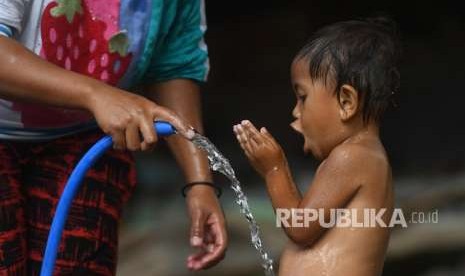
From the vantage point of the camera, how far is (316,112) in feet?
8.24

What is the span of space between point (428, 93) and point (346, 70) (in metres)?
1.60

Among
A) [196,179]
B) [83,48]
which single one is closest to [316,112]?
[196,179]

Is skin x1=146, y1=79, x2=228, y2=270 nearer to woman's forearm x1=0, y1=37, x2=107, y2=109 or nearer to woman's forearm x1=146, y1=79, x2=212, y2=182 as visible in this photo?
woman's forearm x1=146, y1=79, x2=212, y2=182

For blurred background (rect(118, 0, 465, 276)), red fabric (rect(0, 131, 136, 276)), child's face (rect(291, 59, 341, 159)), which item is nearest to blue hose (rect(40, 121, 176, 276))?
red fabric (rect(0, 131, 136, 276))

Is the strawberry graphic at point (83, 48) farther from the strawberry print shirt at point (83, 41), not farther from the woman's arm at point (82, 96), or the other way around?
the woman's arm at point (82, 96)

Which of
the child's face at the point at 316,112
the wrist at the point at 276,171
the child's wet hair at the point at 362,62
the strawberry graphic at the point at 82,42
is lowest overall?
the wrist at the point at 276,171

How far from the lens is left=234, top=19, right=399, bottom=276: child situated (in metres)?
2.45

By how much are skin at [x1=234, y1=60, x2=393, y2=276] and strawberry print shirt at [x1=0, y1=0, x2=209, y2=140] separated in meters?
0.33

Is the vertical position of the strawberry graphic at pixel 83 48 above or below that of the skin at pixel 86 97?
above

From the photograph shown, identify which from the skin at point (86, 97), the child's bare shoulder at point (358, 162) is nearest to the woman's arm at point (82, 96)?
the skin at point (86, 97)

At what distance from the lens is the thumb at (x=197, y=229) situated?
8.68 ft

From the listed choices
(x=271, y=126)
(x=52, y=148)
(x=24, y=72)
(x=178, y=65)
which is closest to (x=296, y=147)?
(x=271, y=126)

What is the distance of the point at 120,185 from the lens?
2717 millimetres

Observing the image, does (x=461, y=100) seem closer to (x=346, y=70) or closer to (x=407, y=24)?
(x=407, y=24)
